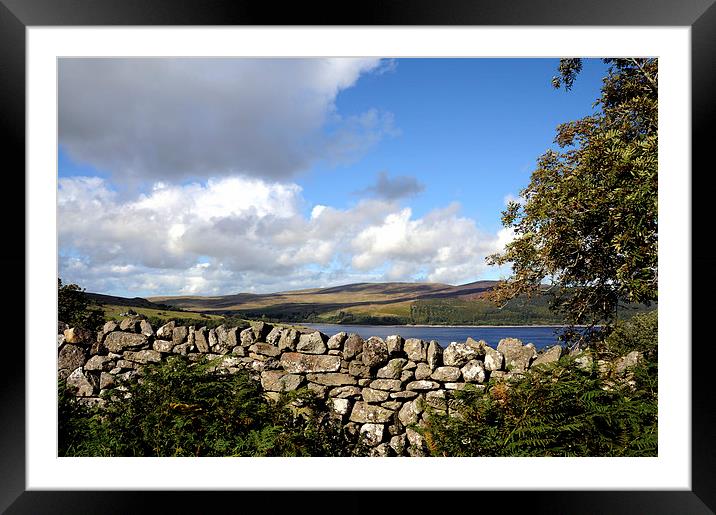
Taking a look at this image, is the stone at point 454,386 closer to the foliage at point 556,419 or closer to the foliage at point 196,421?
the foliage at point 556,419

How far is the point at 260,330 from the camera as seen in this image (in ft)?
11.0

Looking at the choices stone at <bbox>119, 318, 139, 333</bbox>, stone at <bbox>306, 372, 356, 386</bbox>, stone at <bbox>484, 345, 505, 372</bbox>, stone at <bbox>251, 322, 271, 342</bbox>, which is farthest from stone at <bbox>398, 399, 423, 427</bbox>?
stone at <bbox>119, 318, 139, 333</bbox>

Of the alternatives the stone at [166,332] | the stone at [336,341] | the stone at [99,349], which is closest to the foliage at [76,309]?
the stone at [99,349]

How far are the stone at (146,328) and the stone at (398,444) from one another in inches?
74.5

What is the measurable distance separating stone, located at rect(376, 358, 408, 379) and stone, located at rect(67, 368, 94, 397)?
6.67 feet

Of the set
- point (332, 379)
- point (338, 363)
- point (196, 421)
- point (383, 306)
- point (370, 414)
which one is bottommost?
point (370, 414)

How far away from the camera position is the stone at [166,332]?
11.1 ft

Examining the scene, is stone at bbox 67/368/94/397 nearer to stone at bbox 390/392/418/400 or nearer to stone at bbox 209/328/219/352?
stone at bbox 209/328/219/352

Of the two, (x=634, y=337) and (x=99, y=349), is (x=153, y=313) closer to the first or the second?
(x=99, y=349)

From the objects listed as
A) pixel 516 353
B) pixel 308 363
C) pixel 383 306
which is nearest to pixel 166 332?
pixel 308 363

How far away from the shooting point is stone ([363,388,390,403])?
311 centimetres
